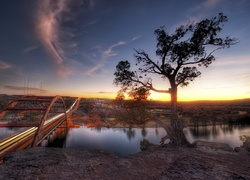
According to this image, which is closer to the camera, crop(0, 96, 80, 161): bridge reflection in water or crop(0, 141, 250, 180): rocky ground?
crop(0, 141, 250, 180): rocky ground

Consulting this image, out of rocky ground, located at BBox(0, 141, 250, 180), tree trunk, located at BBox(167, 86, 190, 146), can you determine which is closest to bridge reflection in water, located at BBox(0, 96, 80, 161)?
rocky ground, located at BBox(0, 141, 250, 180)

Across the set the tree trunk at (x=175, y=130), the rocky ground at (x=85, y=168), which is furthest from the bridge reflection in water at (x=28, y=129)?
the tree trunk at (x=175, y=130)

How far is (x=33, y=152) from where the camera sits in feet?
19.2

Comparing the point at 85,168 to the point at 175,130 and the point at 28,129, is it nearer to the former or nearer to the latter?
the point at 175,130

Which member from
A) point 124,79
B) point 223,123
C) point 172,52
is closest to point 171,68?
point 172,52

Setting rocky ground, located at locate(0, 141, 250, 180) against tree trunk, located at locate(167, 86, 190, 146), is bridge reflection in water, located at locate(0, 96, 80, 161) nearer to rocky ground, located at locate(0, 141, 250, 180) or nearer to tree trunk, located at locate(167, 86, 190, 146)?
rocky ground, located at locate(0, 141, 250, 180)

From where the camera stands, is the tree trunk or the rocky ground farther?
the tree trunk

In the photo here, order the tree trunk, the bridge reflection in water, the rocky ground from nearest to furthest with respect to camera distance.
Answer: the rocky ground, the tree trunk, the bridge reflection in water

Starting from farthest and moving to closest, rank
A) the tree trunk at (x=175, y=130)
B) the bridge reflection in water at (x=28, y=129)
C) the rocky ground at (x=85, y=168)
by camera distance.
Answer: the bridge reflection in water at (x=28, y=129)
the tree trunk at (x=175, y=130)
the rocky ground at (x=85, y=168)

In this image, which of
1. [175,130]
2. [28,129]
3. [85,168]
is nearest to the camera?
[85,168]

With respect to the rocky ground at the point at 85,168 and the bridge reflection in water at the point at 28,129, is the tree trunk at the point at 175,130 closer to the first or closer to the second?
the rocky ground at the point at 85,168

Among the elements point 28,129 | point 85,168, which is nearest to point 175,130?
point 85,168

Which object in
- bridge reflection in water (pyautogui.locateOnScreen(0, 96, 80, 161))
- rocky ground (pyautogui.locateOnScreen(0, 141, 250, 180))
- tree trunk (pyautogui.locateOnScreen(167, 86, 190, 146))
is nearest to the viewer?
rocky ground (pyautogui.locateOnScreen(0, 141, 250, 180))

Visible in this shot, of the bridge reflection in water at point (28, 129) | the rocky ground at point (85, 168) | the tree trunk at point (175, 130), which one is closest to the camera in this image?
the rocky ground at point (85, 168)
